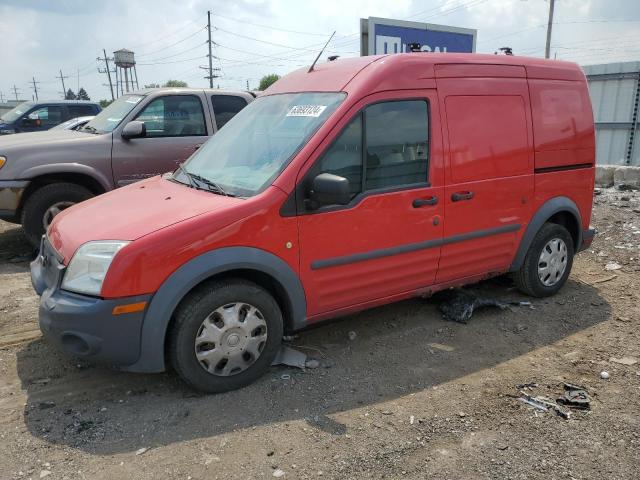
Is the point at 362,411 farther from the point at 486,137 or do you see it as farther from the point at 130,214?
the point at 486,137

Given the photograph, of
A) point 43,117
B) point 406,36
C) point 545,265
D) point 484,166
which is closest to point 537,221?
point 545,265

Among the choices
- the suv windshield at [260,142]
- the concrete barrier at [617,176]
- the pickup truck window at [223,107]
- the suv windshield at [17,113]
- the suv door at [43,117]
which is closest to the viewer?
the suv windshield at [260,142]

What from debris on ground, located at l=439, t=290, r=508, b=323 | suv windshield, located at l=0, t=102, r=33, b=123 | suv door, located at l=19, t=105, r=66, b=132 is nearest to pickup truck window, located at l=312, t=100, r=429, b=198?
debris on ground, located at l=439, t=290, r=508, b=323

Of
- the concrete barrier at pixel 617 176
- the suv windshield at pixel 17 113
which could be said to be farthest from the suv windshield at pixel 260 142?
the suv windshield at pixel 17 113

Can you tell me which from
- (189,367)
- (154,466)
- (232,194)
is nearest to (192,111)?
(232,194)

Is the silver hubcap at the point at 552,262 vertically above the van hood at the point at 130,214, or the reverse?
the van hood at the point at 130,214

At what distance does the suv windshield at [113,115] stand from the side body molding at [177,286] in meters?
4.17

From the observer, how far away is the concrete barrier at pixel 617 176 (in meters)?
9.14

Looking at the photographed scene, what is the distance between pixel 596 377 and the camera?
3.76 metres

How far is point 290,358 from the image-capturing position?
383 cm

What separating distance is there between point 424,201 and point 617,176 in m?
6.98

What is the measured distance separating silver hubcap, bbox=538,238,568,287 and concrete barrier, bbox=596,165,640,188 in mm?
5061

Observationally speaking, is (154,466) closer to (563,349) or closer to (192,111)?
(563,349)

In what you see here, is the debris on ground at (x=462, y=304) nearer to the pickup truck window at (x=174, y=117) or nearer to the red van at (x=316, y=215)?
the red van at (x=316, y=215)
